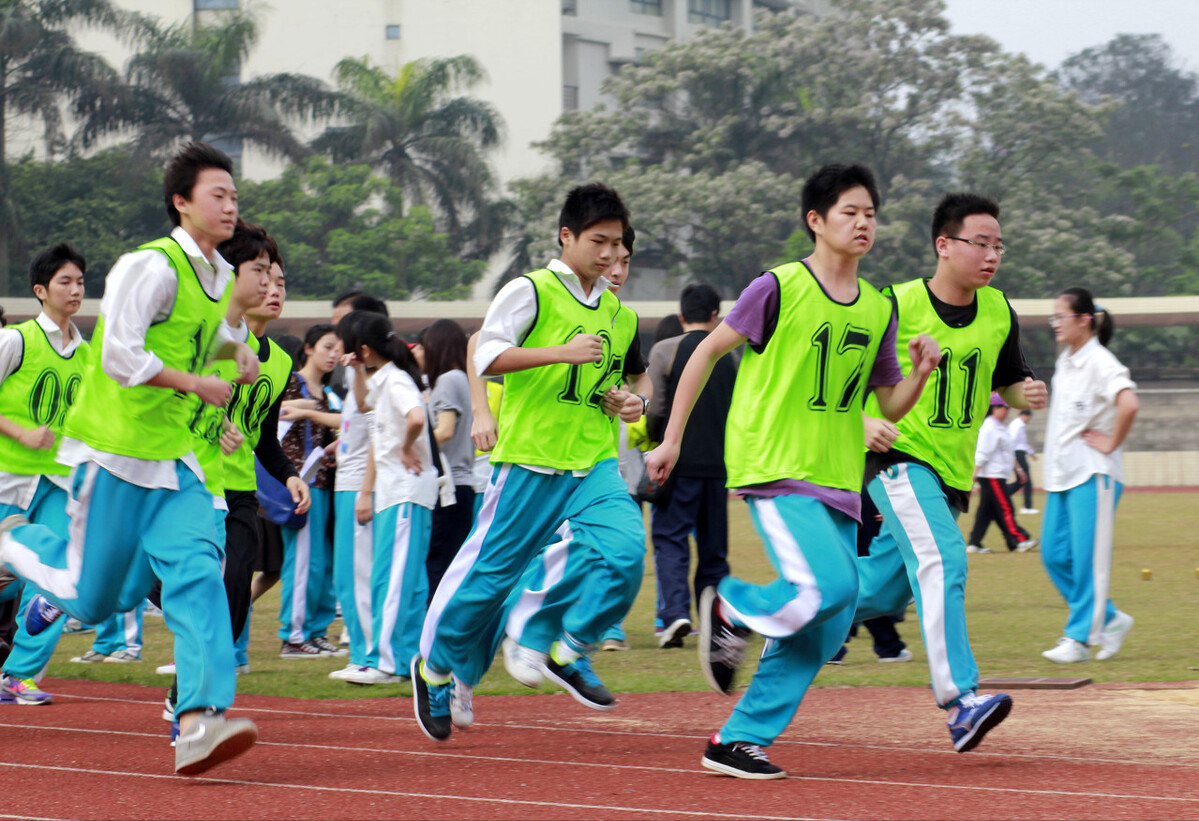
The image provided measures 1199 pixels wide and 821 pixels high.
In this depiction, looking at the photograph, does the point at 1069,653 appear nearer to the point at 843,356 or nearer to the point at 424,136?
the point at 843,356

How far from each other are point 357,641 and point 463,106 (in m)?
38.7

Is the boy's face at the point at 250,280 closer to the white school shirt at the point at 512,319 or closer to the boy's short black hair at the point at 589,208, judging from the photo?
the white school shirt at the point at 512,319

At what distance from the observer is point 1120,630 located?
838 cm

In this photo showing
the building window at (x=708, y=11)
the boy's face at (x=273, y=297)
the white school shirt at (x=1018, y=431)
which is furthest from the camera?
the building window at (x=708, y=11)

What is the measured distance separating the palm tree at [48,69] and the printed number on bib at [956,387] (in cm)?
4090

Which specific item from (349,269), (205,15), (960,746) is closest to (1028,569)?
(960,746)

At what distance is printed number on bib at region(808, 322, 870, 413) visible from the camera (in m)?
4.95

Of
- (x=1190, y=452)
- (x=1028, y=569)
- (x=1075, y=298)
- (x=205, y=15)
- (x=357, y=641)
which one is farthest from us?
(x=205, y=15)

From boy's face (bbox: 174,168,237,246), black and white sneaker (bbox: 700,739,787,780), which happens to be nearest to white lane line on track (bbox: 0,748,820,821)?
black and white sneaker (bbox: 700,739,787,780)

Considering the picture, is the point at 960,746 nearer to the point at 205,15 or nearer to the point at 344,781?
the point at 344,781

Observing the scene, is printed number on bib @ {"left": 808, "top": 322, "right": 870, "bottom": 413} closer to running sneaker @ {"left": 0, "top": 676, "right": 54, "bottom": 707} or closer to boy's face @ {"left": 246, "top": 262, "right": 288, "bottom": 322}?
boy's face @ {"left": 246, "top": 262, "right": 288, "bottom": 322}

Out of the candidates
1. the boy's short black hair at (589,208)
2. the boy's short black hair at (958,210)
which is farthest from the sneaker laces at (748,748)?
the boy's short black hair at (958,210)

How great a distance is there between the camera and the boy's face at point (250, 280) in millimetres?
6000

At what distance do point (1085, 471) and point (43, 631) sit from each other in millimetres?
5848
